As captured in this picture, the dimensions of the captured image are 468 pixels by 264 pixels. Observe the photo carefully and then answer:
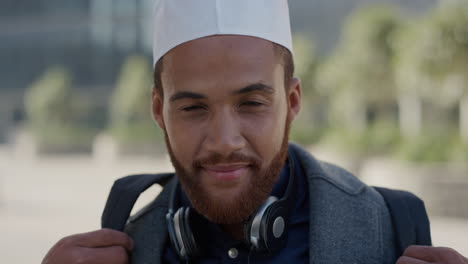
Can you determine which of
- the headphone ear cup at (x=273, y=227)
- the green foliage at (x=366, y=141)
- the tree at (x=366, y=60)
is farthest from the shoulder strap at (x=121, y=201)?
the tree at (x=366, y=60)

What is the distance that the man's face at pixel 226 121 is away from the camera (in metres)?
2.02

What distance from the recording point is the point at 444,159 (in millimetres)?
12109

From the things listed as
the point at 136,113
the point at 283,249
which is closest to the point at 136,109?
the point at 136,113

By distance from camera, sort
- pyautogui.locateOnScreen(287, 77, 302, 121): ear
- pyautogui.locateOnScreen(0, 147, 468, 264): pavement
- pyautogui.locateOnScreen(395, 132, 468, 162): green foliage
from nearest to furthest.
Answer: pyautogui.locateOnScreen(287, 77, 302, 121): ear < pyautogui.locateOnScreen(0, 147, 468, 264): pavement < pyautogui.locateOnScreen(395, 132, 468, 162): green foliage

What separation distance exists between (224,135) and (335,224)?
0.50 m

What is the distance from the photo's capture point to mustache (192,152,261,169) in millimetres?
2016

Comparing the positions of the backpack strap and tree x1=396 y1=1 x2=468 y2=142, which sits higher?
tree x1=396 y1=1 x2=468 y2=142

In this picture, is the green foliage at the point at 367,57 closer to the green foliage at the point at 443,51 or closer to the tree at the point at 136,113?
the green foliage at the point at 443,51

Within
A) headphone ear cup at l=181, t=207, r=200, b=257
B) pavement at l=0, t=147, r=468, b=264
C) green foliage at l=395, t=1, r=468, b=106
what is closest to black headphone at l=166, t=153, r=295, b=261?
headphone ear cup at l=181, t=207, r=200, b=257

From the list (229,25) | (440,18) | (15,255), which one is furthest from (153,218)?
(440,18)

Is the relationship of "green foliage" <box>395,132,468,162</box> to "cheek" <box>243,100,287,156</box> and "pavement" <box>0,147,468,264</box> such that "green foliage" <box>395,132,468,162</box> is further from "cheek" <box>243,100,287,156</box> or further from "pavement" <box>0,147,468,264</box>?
"cheek" <box>243,100,287,156</box>

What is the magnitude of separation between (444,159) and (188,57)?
10958mm

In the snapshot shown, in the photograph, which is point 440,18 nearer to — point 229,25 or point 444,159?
point 444,159

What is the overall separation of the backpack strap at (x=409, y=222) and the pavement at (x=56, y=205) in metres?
6.09
